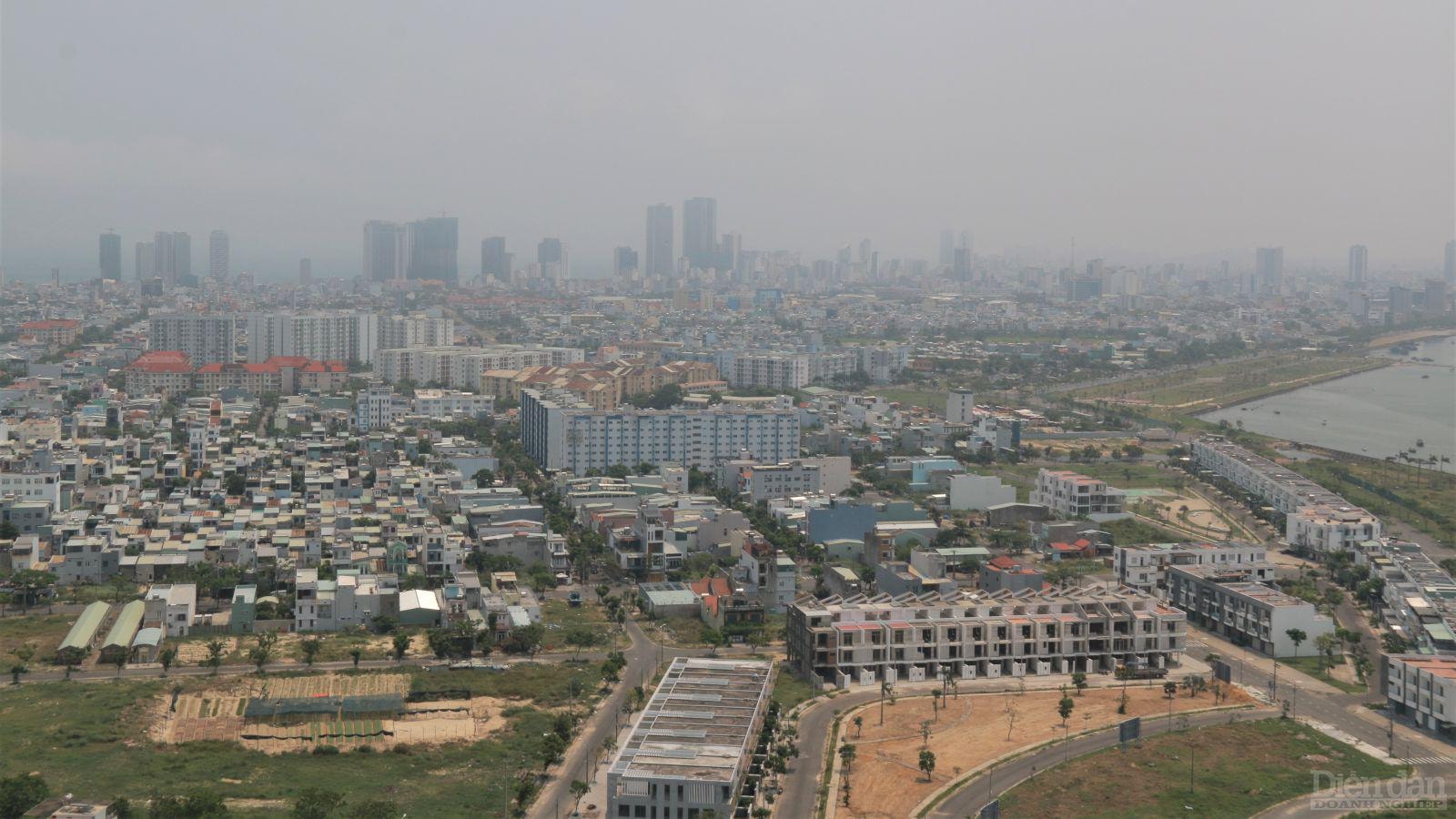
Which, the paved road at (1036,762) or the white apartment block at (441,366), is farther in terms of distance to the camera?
the white apartment block at (441,366)

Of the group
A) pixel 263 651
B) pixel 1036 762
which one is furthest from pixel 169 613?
pixel 1036 762

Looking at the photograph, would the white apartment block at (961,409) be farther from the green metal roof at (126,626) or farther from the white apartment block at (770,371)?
the green metal roof at (126,626)

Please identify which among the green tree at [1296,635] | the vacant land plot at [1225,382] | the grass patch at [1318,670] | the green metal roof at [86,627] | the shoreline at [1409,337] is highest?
the shoreline at [1409,337]

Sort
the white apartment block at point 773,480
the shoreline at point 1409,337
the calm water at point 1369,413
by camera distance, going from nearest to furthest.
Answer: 1. the white apartment block at point 773,480
2. the calm water at point 1369,413
3. the shoreline at point 1409,337

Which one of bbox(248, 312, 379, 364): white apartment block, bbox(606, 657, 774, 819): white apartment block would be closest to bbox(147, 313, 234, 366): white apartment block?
bbox(248, 312, 379, 364): white apartment block

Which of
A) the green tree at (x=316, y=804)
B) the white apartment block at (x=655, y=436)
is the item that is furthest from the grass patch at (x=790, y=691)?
the white apartment block at (x=655, y=436)

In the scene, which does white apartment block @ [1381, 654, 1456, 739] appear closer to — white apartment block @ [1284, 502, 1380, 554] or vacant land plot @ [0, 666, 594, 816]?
white apartment block @ [1284, 502, 1380, 554]

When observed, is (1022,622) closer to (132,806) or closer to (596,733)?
(596,733)
